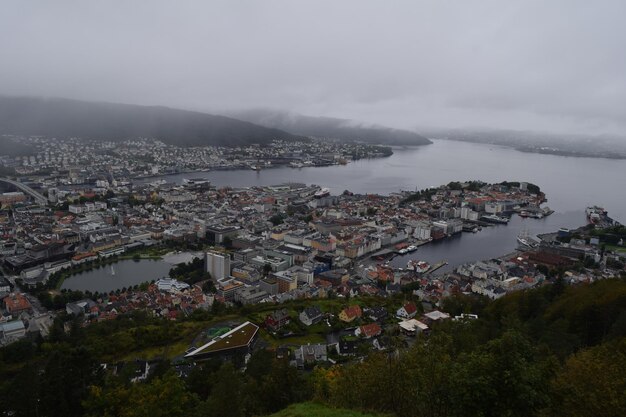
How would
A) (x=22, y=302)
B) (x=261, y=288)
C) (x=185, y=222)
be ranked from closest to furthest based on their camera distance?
(x=22, y=302) < (x=261, y=288) < (x=185, y=222)

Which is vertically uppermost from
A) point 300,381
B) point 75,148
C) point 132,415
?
point 132,415

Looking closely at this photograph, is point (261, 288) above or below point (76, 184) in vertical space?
above

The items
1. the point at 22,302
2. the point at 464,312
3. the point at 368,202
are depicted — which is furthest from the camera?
the point at 368,202

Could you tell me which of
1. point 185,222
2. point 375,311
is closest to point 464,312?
point 375,311

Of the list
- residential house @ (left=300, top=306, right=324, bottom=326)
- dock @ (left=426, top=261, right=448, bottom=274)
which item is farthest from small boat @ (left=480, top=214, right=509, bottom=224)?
residential house @ (left=300, top=306, right=324, bottom=326)

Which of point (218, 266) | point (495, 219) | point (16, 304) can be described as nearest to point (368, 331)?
point (218, 266)

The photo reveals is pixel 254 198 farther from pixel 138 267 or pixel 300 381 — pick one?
pixel 300 381

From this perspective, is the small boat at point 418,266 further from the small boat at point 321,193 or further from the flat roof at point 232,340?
the small boat at point 321,193

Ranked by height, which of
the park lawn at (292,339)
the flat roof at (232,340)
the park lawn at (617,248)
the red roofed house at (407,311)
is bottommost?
the park lawn at (292,339)

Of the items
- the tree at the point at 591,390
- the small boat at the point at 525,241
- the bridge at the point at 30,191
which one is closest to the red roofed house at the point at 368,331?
the tree at the point at 591,390
